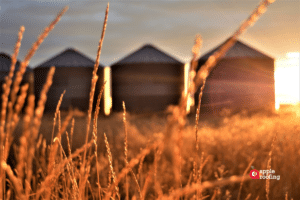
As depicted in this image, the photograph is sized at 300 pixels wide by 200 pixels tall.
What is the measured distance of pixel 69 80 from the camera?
16.7 m

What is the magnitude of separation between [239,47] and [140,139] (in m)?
12.3

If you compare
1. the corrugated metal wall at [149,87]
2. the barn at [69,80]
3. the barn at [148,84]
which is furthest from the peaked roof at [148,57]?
the barn at [69,80]

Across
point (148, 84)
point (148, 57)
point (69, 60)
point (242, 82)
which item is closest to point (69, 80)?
point (69, 60)

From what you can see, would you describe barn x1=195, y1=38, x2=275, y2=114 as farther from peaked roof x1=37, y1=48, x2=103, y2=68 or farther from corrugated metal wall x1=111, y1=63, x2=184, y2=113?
peaked roof x1=37, y1=48, x2=103, y2=68

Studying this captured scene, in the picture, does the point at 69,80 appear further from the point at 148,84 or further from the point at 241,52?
the point at 241,52

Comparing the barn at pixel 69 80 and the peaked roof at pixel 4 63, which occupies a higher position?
the peaked roof at pixel 4 63

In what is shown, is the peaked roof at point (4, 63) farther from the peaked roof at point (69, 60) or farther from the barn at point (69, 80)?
the peaked roof at point (69, 60)

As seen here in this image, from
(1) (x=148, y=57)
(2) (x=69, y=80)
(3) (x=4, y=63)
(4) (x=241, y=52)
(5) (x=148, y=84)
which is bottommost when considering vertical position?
(5) (x=148, y=84)

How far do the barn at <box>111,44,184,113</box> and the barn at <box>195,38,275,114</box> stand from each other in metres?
1.54

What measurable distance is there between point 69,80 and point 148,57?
4.45m

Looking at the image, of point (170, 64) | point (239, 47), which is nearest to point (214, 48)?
point (239, 47)

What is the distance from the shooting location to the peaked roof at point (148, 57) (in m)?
16.5

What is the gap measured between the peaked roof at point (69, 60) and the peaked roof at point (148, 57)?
68.6 inches

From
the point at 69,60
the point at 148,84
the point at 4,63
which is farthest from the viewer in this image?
the point at 4,63
